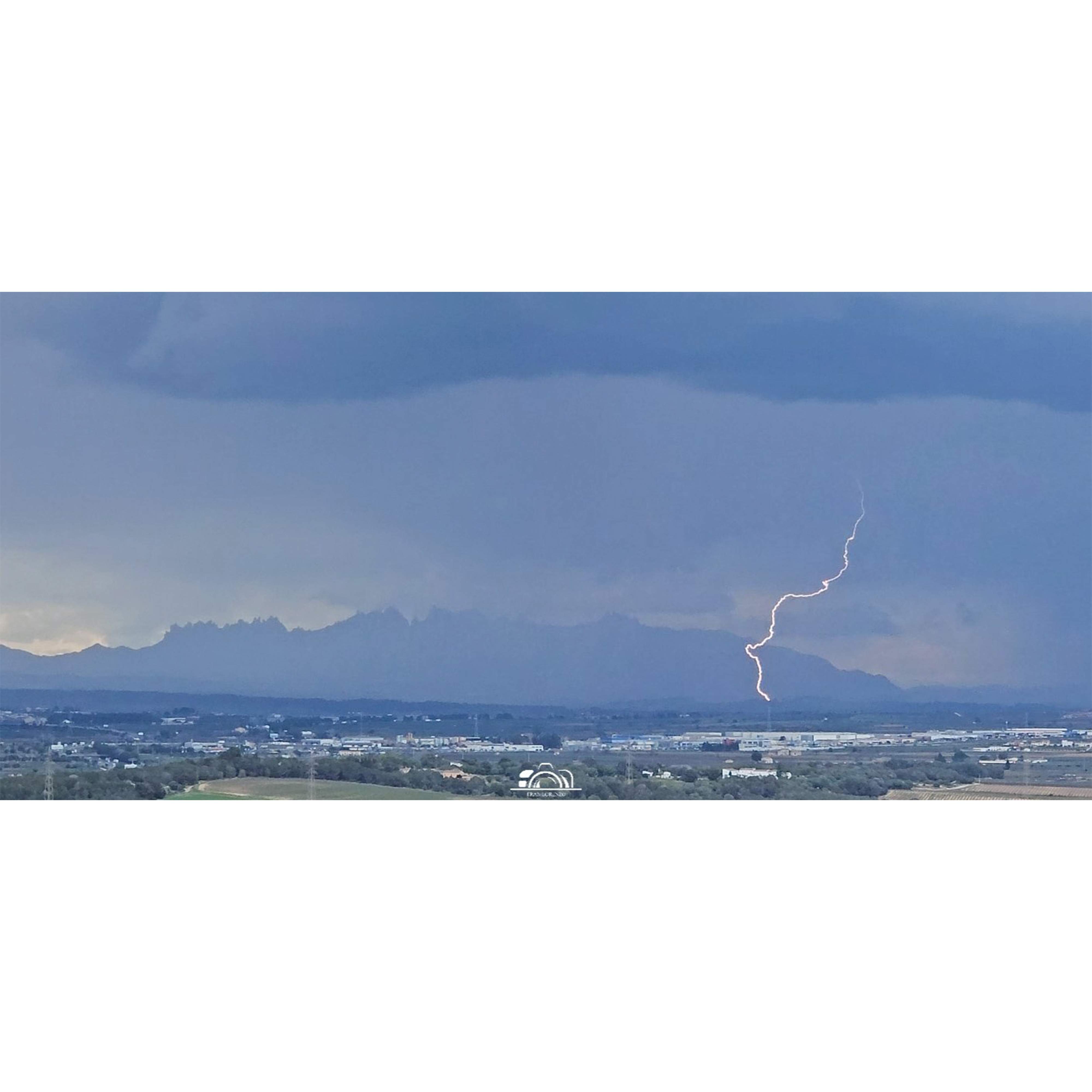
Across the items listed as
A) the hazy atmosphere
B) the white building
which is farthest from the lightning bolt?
the white building

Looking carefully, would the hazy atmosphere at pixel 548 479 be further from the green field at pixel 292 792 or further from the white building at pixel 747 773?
the green field at pixel 292 792

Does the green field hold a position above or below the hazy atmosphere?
below

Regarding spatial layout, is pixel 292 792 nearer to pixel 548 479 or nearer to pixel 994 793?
pixel 548 479

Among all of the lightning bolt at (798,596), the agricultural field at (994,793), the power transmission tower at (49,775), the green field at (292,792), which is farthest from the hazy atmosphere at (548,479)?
the green field at (292,792)

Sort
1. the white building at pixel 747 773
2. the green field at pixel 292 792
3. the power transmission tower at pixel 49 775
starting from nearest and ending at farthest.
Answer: the green field at pixel 292 792 < the power transmission tower at pixel 49 775 < the white building at pixel 747 773

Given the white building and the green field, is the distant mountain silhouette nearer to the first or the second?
the white building

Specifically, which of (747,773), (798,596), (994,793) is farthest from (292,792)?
A: (994,793)
